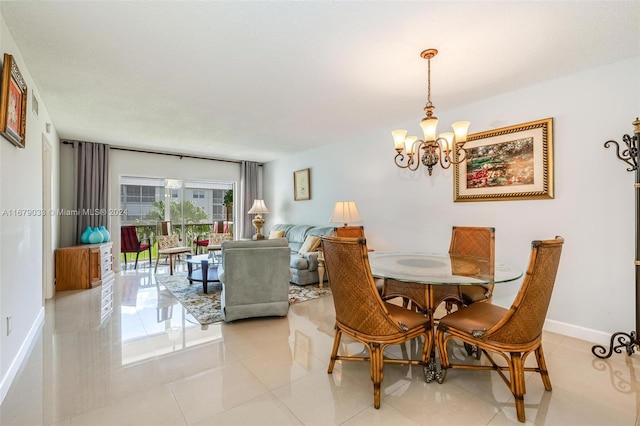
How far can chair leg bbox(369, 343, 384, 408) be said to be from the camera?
5.77 ft

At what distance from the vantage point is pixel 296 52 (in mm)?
2305

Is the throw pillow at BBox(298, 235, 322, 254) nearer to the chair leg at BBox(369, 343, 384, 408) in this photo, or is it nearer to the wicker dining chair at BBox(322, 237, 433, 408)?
the wicker dining chair at BBox(322, 237, 433, 408)

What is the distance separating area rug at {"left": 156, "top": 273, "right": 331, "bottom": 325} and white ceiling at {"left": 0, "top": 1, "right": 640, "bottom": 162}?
242 cm

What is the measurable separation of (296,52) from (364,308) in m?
1.99

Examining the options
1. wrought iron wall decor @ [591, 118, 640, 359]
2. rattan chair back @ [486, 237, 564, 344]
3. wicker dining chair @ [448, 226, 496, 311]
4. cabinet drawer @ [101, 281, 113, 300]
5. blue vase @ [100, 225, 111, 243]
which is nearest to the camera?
rattan chair back @ [486, 237, 564, 344]

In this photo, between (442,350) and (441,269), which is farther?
(441,269)

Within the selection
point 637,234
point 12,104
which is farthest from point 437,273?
point 12,104

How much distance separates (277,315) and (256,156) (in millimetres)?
4219

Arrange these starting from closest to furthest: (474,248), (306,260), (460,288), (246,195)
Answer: (460,288), (474,248), (306,260), (246,195)

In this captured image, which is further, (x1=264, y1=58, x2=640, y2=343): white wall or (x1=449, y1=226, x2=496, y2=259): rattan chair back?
(x1=449, y1=226, x2=496, y2=259): rattan chair back

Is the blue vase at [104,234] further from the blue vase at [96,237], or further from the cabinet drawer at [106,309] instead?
the cabinet drawer at [106,309]

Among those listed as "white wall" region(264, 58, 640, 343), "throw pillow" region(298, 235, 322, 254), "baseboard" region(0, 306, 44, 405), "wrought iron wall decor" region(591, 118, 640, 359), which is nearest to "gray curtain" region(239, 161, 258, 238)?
"throw pillow" region(298, 235, 322, 254)

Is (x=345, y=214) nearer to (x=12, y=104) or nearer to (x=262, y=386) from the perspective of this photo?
(x=262, y=386)

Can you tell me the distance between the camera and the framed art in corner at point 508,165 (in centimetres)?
288
